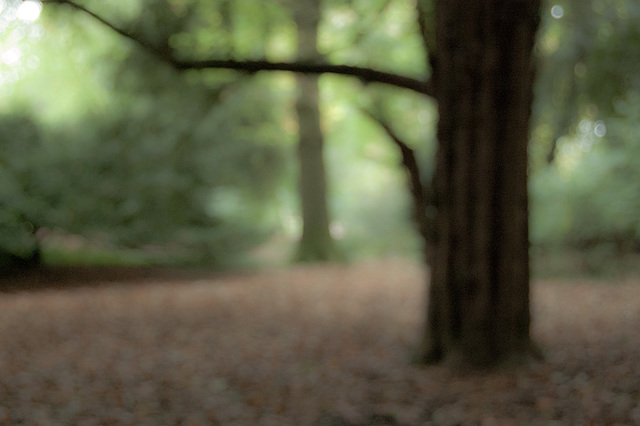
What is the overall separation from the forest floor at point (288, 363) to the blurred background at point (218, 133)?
1.50m

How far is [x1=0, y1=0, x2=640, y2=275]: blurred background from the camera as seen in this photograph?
736 centimetres

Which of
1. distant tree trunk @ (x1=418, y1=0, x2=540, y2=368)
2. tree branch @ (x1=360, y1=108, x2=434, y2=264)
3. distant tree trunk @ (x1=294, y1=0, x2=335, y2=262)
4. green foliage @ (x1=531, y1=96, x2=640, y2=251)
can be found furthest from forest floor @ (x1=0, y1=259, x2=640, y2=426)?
distant tree trunk @ (x1=294, y1=0, x2=335, y2=262)

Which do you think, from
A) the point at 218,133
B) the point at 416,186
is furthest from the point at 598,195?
the point at 218,133

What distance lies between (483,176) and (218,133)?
25.9 ft

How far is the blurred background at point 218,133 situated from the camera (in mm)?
7363

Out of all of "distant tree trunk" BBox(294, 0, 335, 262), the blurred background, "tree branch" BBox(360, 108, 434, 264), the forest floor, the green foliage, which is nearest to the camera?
the forest floor

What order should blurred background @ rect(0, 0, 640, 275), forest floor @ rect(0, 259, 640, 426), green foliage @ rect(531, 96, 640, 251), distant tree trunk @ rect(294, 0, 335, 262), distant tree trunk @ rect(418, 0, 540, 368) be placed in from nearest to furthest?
1. forest floor @ rect(0, 259, 640, 426)
2. distant tree trunk @ rect(418, 0, 540, 368)
3. blurred background @ rect(0, 0, 640, 275)
4. green foliage @ rect(531, 96, 640, 251)
5. distant tree trunk @ rect(294, 0, 335, 262)

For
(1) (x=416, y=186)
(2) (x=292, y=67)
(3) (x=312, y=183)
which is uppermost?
(2) (x=292, y=67)

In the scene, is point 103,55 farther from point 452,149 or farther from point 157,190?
point 452,149

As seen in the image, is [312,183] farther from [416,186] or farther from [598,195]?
[416,186]

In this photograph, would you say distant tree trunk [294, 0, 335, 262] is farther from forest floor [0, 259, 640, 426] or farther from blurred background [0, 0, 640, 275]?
forest floor [0, 259, 640, 426]

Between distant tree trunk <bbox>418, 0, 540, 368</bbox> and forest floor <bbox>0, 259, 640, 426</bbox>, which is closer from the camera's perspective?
forest floor <bbox>0, 259, 640, 426</bbox>

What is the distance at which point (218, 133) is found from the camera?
11117 millimetres

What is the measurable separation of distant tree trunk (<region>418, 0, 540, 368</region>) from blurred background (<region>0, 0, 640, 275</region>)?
2075 millimetres
